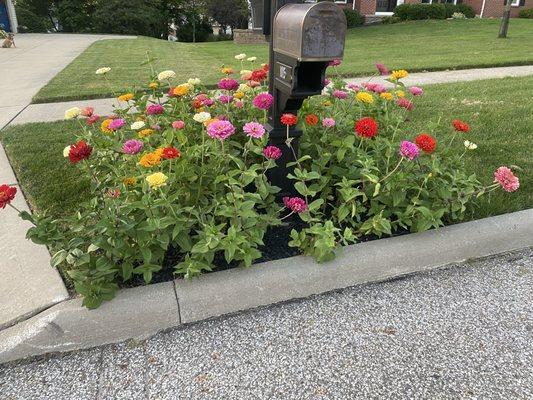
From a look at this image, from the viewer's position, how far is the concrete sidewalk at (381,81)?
17.6 ft

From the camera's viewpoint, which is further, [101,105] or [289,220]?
[101,105]

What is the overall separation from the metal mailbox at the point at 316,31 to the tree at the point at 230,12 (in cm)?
2468

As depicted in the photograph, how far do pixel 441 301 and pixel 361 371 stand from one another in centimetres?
70

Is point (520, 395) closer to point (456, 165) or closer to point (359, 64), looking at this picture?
point (456, 165)

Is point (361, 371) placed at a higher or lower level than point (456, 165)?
lower

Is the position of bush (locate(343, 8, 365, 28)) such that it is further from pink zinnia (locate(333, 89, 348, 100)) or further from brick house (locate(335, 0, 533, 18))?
pink zinnia (locate(333, 89, 348, 100))

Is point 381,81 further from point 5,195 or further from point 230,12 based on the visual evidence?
point 230,12

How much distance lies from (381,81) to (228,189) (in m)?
5.22

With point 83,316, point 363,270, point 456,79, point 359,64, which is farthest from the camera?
point 359,64

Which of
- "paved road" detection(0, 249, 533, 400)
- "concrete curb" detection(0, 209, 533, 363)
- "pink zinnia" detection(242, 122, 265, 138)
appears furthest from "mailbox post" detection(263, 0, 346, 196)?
"paved road" detection(0, 249, 533, 400)

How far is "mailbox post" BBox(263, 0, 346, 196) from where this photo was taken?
2.02 m

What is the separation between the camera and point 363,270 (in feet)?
7.91

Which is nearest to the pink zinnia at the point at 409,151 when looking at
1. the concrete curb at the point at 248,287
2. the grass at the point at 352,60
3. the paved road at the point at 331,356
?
the concrete curb at the point at 248,287

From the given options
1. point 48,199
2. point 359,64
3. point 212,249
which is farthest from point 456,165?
point 359,64
